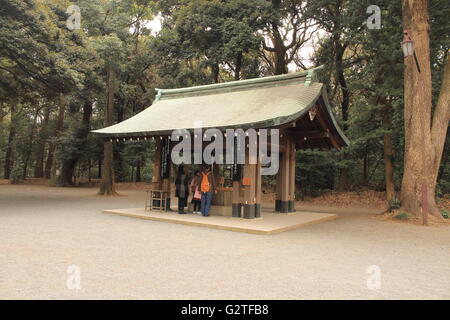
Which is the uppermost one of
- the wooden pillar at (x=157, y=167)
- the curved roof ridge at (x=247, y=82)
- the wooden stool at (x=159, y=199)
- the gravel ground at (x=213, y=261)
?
the curved roof ridge at (x=247, y=82)

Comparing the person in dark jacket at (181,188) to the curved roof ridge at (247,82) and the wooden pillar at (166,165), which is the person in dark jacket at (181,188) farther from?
the curved roof ridge at (247,82)

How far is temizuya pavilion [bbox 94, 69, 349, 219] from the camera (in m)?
10.6

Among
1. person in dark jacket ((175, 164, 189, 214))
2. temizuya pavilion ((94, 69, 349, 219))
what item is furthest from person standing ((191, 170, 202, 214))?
temizuya pavilion ((94, 69, 349, 219))

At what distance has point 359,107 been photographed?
56.5 feet

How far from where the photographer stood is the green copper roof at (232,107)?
10.2 meters

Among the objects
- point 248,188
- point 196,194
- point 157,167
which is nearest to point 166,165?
point 157,167

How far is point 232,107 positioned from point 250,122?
245cm

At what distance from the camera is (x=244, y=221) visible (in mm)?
10531

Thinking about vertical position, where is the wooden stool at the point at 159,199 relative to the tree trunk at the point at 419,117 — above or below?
below

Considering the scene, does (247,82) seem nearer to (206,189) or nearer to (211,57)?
(206,189)

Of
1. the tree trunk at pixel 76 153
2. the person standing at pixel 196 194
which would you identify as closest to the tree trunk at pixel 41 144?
the tree trunk at pixel 76 153

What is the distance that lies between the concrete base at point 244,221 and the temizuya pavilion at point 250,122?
22.3 inches
